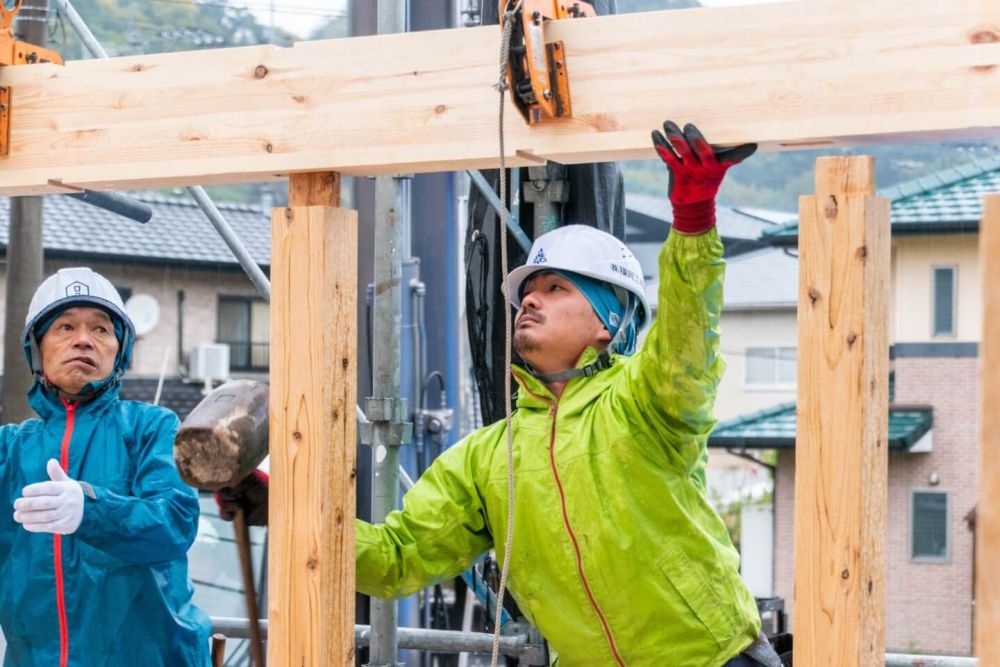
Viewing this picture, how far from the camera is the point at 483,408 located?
416 centimetres

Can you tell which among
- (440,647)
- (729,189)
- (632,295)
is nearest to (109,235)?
(729,189)

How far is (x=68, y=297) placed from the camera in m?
3.47

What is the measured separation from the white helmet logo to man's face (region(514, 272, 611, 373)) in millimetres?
1148

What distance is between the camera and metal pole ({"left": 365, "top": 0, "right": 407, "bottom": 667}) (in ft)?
13.4

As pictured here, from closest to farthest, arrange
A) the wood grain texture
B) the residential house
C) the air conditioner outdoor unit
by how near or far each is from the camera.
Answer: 1. the wood grain texture
2. the residential house
3. the air conditioner outdoor unit

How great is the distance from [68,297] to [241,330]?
54.2 feet

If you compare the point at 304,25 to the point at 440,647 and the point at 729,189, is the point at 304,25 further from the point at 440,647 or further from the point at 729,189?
the point at 440,647

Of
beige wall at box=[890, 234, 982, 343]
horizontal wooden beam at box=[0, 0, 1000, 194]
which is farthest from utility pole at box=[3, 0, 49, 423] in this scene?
beige wall at box=[890, 234, 982, 343]

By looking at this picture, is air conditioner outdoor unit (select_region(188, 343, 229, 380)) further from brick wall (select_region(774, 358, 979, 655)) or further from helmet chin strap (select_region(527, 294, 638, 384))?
helmet chin strap (select_region(527, 294, 638, 384))

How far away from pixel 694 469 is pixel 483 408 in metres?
1.30

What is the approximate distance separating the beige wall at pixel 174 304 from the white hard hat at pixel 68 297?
15559 millimetres

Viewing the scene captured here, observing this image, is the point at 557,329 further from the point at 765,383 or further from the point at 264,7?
the point at 765,383

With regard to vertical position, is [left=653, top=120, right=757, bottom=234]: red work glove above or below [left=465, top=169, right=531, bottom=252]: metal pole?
below

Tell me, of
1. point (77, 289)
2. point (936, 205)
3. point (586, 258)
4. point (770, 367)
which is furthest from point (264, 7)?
point (770, 367)
